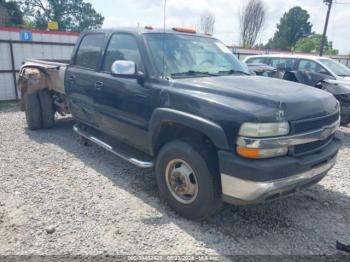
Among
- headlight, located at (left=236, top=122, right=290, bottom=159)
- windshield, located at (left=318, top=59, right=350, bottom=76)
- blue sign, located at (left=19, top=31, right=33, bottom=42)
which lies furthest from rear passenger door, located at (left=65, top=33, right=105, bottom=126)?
windshield, located at (left=318, top=59, right=350, bottom=76)

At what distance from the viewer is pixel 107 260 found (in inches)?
107

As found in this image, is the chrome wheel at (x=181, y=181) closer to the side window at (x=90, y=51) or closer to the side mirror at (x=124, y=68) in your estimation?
the side mirror at (x=124, y=68)

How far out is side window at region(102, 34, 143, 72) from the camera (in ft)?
12.6

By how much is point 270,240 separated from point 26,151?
4.20 meters

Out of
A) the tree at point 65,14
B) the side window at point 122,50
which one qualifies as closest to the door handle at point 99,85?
the side window at point 122,50

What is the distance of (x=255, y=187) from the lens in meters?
2.65

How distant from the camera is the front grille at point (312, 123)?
9.14 feet

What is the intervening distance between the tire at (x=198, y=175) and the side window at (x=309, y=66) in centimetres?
687

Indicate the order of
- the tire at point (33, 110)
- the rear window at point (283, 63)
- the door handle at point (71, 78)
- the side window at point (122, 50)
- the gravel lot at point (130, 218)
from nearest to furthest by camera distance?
the gravel lot at point (130, 218)
the side window at point (122, 50)
the door handle at point (71, 78)
the tire at point (33, 110)
the rear window at point (283, 63)

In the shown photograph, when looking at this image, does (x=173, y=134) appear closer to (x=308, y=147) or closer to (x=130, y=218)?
(x=130, y=218)

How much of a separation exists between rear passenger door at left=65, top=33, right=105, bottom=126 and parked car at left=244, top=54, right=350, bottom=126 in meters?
4.27

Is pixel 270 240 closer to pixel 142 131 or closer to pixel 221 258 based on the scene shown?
pixel 221 258

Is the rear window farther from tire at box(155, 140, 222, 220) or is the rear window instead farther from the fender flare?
tire at box(155, 140, 222, 220)

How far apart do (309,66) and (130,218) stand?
A: 7568 millimetres
